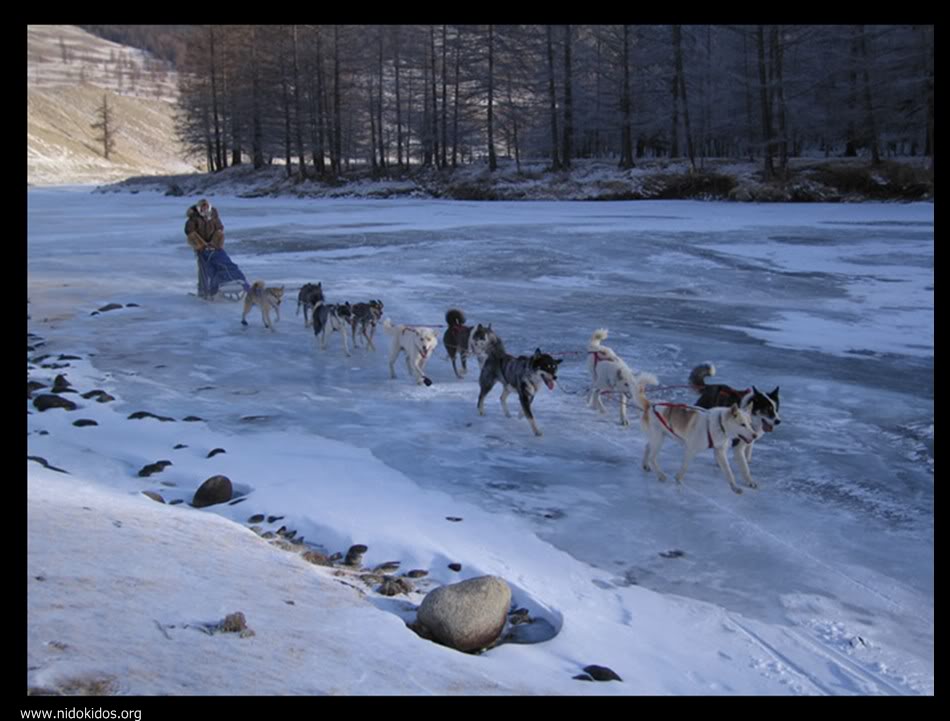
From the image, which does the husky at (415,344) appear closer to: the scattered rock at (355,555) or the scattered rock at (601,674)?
the scattered rock at (355,555)

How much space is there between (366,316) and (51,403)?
426cm

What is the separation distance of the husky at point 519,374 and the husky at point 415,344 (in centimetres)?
116

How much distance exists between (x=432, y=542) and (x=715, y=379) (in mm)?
5123

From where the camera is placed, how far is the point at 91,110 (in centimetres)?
14000

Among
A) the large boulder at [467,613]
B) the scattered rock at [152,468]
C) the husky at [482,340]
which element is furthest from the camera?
the husky at [482,340]

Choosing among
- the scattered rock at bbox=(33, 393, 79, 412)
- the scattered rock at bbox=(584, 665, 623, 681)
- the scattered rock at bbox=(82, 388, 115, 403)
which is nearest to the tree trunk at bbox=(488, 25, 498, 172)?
the scattered rock at bbox=(82, 388, 115, 403)

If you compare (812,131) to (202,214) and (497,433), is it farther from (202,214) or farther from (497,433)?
(497,433)

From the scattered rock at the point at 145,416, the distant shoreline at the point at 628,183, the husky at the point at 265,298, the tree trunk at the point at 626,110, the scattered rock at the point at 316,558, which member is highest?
the tree trunk at the point at 626,110

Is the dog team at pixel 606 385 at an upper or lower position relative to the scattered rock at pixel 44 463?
upper

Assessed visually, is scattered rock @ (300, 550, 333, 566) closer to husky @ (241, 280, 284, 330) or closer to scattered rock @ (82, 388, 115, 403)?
scattered rock @ (82, 388, 115, 403)

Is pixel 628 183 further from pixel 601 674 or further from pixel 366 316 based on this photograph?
pixel 601 674

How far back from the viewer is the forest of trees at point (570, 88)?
3884cm

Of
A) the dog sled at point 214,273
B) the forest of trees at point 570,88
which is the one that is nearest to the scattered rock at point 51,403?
the dog sled at point 214,273

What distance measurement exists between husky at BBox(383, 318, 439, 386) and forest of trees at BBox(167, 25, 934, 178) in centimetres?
2860
